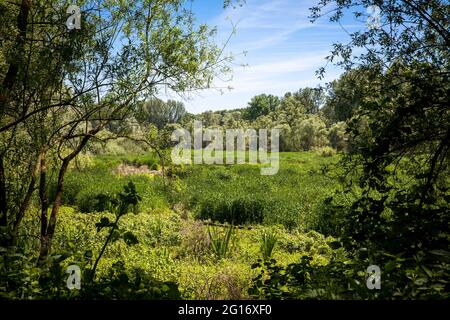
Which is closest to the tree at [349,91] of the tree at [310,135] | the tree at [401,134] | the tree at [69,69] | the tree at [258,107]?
the tree at [401,134]

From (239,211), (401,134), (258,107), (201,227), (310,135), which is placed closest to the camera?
(401,134)

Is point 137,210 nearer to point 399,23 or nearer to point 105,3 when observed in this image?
point 105,3

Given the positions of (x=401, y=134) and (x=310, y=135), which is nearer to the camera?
(x=401, y=134)

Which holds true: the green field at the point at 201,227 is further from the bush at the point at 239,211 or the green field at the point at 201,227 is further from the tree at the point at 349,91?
the tree at the point at 349,91

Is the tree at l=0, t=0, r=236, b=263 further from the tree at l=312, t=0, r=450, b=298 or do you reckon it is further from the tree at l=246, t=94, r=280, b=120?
the tree at l=246, t=94, r=280, b=120

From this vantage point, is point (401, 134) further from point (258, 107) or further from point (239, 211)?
point (258, 107)

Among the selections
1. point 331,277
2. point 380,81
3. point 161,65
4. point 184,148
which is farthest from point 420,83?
point 184,148

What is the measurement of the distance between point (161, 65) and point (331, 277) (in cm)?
407

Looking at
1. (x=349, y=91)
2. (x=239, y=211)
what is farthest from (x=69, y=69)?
(x=239, y=211)

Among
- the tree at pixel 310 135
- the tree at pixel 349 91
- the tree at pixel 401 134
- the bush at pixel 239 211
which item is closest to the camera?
the tree at pixel 401 134

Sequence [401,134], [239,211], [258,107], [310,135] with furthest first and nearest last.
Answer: [258,107]
[310,135]
[239,211]
[401,134]

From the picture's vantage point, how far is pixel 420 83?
4.12 m

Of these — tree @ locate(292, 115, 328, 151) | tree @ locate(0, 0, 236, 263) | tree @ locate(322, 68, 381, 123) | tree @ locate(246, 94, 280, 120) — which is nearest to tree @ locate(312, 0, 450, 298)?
tree @ locate(322, 68, 381, 123)
